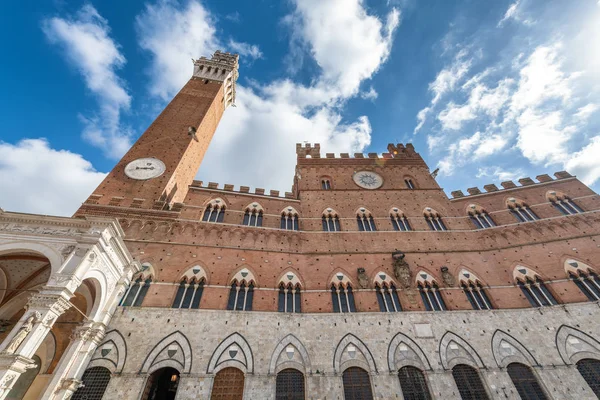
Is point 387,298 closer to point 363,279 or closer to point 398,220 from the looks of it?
point 363,279

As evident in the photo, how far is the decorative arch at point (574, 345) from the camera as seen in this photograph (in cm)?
1134

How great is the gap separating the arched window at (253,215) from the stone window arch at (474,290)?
1214 cm

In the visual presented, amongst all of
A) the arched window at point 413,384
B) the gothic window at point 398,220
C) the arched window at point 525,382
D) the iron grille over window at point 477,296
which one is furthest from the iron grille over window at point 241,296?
the arched window at point 525,382

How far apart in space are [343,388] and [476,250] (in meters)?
11.2

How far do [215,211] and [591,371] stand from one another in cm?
1984

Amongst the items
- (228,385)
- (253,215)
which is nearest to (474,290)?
(228,385)

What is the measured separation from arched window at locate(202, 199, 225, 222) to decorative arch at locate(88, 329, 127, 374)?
7040mm

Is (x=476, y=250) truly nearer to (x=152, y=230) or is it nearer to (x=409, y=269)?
(x=409, y=269)

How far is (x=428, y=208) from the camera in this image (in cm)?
1817

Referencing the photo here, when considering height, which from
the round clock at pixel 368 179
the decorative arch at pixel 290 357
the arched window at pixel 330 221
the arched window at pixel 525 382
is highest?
the round clock at pixel 368 179

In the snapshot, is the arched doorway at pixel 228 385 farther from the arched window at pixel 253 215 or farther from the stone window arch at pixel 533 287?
the stone window arch at pixel 533 287

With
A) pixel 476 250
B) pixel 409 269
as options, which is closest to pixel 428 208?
pixel 476 250

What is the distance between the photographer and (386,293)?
539 inches

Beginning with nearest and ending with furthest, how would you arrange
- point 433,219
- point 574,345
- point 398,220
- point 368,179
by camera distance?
point 574,345
point 398,220
point 433,219
point 368,179
